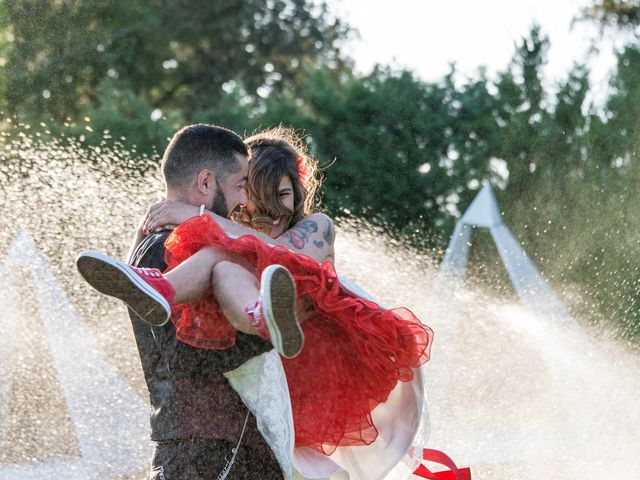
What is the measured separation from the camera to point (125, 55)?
939 inches

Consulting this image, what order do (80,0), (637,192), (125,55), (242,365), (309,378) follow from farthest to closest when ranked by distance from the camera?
(125,55)
(80,0)
(637,192)
(309,378)
(242,365)

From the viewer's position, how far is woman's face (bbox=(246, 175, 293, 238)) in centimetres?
357

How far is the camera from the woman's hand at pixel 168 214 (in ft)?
9.77

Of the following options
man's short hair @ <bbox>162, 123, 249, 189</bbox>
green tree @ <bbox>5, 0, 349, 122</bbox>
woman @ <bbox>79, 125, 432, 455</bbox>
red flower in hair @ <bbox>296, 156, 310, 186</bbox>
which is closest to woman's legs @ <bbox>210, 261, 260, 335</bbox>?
woman @ <bbox>79, 125, 432, 455</bbox>

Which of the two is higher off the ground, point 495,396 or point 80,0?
point 80,0

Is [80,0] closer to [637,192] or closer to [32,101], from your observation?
[32,101]

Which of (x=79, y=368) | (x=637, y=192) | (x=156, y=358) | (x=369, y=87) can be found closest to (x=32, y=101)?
(x=369, y=87)

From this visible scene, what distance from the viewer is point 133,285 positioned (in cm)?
264

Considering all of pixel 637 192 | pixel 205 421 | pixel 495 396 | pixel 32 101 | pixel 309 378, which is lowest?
pixel 205 421

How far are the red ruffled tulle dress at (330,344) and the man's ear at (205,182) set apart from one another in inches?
8.6

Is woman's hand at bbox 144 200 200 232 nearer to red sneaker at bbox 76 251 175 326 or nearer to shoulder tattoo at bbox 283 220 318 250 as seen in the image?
red sneaker at bbox 76 251 175 326

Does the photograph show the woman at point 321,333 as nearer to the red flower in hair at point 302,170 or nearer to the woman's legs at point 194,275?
the woman's legs at point 194,275

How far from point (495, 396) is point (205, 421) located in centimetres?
431

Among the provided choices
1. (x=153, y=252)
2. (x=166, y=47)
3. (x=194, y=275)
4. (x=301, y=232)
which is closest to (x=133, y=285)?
(x=194, y=275)
